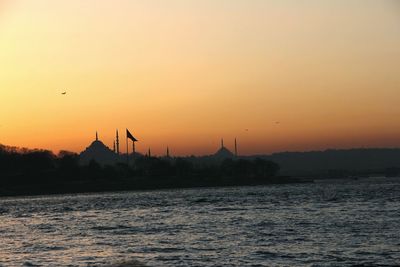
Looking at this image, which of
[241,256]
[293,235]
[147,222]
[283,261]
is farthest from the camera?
[147,222]

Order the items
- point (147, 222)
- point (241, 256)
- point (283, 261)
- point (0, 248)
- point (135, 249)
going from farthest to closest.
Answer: point (147, 222) < point (0, 248) < point (135, 249) < point (241, 256) < point (283, 261)

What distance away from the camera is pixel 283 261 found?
3534cm

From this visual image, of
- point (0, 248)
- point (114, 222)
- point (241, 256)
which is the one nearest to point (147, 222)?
point (114, 222)

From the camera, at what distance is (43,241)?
4912 centimetres

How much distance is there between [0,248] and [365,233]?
25.1m

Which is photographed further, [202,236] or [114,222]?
[114,222]

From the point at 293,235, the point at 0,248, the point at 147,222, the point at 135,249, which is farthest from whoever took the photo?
the point at 147,222

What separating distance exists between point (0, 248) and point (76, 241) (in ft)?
17.9

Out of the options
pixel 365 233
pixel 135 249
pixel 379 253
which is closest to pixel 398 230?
pixel 365 233

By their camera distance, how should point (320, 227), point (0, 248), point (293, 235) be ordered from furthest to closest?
point (320, 227) → point (293, 235) → point (0, 248)

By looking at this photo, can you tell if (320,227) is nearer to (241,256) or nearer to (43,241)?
(241,256)

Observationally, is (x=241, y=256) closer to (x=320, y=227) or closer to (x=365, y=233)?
(x=365, y=233)

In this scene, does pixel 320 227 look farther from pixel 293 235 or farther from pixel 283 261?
pixel 283 261

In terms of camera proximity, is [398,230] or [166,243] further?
[398,230]
